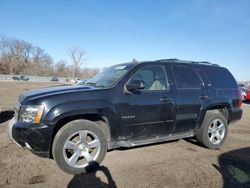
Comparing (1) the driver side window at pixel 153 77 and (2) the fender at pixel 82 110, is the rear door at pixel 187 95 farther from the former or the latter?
(2) the fender at pixel 82 110

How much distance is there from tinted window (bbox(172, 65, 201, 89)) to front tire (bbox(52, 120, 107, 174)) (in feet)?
6.89

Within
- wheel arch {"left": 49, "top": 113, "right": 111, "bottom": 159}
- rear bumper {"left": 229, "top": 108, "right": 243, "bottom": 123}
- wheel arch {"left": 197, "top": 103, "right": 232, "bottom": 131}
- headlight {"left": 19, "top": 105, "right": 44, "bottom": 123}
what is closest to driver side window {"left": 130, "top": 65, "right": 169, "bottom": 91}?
wheel arch {"left": 49, "top": 113, "right": 111, "bottom": 159}

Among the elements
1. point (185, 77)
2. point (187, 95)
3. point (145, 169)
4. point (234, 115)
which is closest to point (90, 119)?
point (145, 169)

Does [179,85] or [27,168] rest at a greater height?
[179,85]

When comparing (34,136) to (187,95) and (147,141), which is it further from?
(187,95)

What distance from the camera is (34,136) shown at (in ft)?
11.7

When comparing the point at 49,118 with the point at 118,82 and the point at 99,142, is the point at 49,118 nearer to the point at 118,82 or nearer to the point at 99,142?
the point at 99,142

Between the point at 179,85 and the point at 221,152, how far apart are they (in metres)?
1.85

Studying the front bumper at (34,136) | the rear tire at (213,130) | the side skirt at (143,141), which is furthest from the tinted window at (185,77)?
the front bumper at (34,136)

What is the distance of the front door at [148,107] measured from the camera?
13.8ft

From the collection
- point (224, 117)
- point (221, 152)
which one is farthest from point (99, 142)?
point (224, 117)

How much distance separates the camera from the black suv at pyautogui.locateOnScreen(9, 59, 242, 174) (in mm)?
3670

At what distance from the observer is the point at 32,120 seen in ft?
11.9

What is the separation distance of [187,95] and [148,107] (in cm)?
110
